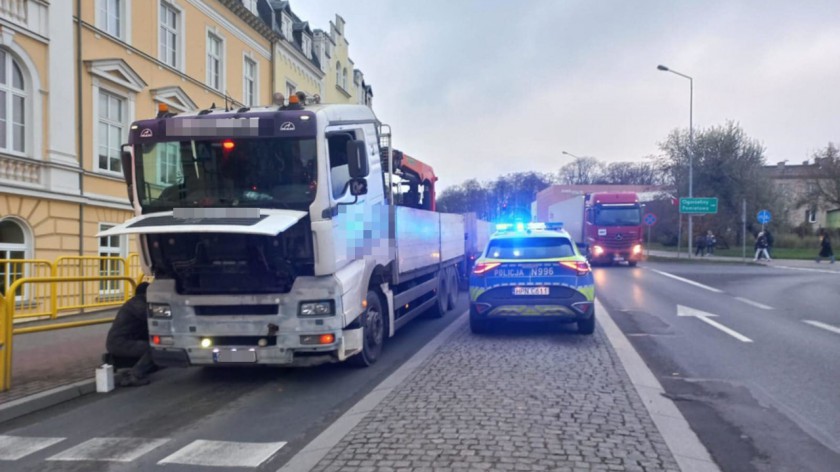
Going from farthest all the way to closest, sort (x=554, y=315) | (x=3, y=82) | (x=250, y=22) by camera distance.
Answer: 1. (x=250, y=22)
2. (x=3, y=82)
3. (x=554, y=315)

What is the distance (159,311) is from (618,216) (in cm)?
2507

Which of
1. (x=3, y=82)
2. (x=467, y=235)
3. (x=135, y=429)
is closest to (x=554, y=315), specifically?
(x=135, y=429)

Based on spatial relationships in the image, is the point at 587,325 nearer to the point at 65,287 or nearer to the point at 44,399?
the point at 44,399

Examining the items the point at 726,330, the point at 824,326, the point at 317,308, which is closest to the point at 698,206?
the point at 824,326

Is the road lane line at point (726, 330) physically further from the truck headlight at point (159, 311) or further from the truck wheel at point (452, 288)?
the truck headlight at point (159, 311)

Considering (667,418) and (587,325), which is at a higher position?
(587,325)

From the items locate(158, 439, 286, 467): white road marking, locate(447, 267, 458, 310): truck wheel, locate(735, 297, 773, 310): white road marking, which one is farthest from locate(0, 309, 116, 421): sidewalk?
locate(735, 297, 773, 310): white road marking

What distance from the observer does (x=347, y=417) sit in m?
5.64

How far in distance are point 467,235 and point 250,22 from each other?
11.7m

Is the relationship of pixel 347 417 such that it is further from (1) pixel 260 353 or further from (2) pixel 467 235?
(2) pixel 467 235

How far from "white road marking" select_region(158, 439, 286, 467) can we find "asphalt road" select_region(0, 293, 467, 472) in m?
0.02

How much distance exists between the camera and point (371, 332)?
26.2 feet

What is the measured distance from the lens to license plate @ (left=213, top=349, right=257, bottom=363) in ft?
22.1

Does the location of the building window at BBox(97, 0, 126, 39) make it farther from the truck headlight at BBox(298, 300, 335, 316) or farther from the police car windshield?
the truck headlight at BBox(298, 300, 335, 316)
